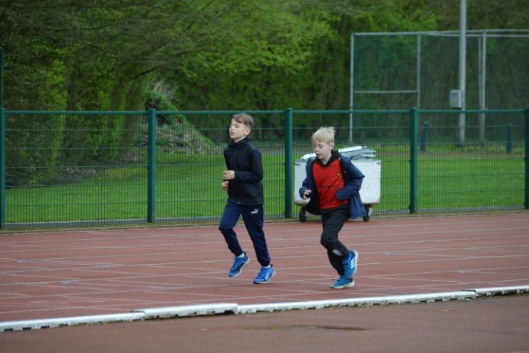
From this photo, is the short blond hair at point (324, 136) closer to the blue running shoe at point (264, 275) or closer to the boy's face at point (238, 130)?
the boy's face at point (238, 130)

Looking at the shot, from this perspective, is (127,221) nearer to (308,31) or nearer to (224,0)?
(224,0)

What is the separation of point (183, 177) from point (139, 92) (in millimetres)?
16371

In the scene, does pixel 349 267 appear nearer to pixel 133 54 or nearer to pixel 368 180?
pixel 368 180

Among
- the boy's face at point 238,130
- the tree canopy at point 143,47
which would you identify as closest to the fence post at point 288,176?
the tree canopy at point 143,47

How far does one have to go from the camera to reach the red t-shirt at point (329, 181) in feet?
43.9

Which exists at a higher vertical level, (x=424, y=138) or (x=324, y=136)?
(x=324, y=136)

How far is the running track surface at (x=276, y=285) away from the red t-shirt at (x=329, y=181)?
→ 917 millimetres

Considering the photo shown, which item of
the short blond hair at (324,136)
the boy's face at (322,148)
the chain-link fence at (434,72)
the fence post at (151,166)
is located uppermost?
the chain-link fence at (434,72)

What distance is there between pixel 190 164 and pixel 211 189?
75cm

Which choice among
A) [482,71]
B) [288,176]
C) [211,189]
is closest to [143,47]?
[288,176]

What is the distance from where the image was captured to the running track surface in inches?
400

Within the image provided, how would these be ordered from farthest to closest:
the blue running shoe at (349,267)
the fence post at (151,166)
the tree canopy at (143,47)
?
the tree canopy at (143,47), the fence post at (151,166), the blue running shoe at (349,267)

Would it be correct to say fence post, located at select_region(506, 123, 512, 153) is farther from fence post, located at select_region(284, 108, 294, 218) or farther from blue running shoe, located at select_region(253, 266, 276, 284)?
blue running shoe, located at select_region(253, 266, 276, 284)

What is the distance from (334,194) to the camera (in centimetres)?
1340
